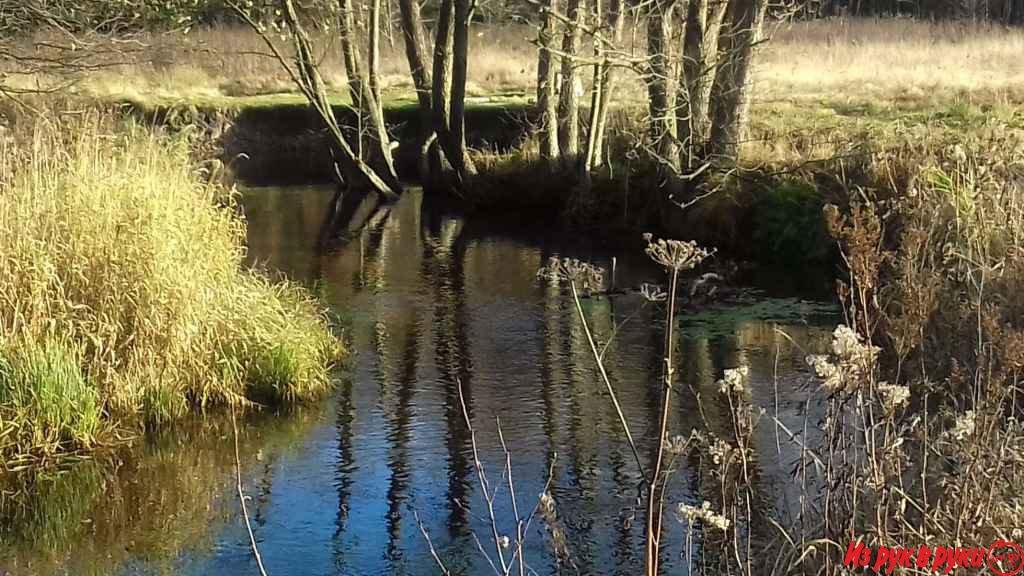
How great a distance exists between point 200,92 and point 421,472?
2178 cm

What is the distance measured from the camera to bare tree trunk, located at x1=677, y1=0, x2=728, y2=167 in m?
15.4

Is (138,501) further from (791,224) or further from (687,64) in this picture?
(687,64)

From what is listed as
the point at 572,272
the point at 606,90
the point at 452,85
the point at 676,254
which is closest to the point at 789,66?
the point at 606,90

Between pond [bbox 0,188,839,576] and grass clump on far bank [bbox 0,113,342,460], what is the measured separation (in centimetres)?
37

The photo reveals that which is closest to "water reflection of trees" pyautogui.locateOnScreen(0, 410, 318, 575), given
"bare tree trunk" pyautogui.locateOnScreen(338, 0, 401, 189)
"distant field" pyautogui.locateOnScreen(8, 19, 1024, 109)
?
"distant field" pyautogui.locateOnScreen(8, 19, 1024, 109)

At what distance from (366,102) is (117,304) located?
13678mm

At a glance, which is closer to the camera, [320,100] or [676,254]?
[676,254]

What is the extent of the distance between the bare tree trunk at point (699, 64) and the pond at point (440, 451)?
2.67 metres

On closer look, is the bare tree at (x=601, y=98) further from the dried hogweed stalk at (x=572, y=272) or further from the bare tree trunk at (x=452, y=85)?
the dried hogweed stalk at (x=572, y=272)

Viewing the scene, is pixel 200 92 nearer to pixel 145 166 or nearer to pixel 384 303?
pixel 384 303

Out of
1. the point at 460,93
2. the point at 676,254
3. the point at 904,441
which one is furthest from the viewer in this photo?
the point at 460,93

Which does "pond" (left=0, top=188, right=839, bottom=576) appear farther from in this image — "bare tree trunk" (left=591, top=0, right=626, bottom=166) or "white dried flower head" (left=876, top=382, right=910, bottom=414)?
"bare tree trunk" (left=591, top=0, right=626, bottom=166)

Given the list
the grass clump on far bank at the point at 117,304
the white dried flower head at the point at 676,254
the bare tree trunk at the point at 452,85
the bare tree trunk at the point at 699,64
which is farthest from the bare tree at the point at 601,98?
the white dried flower head at the point at 676,254

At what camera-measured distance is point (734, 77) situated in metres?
15.8
